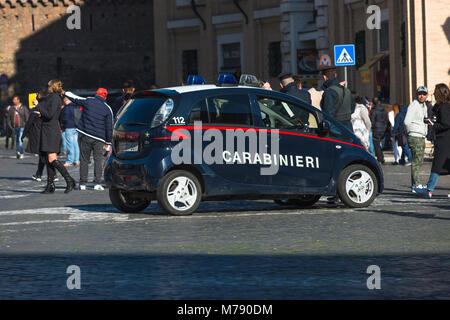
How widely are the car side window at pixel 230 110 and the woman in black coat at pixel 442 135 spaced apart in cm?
314

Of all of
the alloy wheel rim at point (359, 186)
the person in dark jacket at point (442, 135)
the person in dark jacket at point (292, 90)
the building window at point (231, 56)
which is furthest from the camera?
the building window at point (231, 56)

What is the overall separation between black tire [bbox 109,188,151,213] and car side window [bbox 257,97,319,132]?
2.00 metres

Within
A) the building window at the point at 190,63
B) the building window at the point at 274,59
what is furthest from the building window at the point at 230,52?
the building window at the point at 274,59

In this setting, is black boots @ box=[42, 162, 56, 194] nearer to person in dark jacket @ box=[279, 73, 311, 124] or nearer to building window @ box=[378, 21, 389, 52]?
person in dark jacket @ box=[279, 73, 311, 124]

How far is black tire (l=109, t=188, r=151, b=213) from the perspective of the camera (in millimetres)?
14594

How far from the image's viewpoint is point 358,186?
577 inches

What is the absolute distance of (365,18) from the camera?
34000 mm

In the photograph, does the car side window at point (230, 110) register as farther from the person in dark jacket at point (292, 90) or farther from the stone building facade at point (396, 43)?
the stone building facade at point (396, 43)

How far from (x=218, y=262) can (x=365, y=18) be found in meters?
25.1

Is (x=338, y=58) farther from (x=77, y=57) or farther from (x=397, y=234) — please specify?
(x=77, y=57)

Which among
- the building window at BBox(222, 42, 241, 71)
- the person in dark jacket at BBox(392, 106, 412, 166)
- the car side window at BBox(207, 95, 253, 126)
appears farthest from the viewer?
the building window at BBox(222, 42, 241, 71)

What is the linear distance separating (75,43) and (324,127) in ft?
206

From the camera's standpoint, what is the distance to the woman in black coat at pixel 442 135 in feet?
51.5

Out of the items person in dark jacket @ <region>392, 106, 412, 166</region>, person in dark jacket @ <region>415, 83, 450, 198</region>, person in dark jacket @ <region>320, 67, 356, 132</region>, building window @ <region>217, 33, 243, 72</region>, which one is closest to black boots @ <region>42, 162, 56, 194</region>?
person in dark jacket @ <region>320, 67, 356, 132</region>
